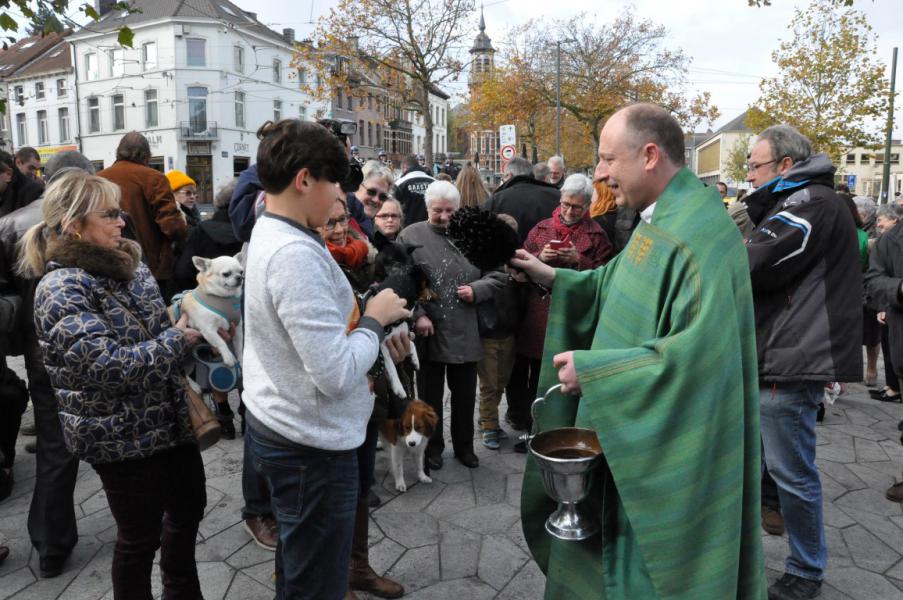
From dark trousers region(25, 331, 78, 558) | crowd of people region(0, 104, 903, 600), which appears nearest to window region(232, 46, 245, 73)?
crowd of people region(0, 104, 903, 600)

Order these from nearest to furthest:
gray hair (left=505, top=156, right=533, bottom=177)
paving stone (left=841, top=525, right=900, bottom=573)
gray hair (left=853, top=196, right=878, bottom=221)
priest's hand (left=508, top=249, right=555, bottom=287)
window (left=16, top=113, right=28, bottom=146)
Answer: priest's hand (left=508, top=249, right=555, bottom=287) < paving stone (left=841, top=525, right=900, bottom=573) < gray hair (left=505, top=156, right=533, bottom=177) < gray hair (left=853, top=196, right=878, bottom=221) < window (left=16, top=113, right=28, bottom=146)

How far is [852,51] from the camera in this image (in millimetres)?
22250

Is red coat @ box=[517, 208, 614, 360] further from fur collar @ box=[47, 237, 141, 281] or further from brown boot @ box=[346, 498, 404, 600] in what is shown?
fur collar @ box=[47, 237, 141, 281]

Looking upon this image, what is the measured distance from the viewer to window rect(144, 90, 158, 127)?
39.9 m

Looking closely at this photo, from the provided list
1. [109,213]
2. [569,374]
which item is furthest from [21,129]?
[569,374]

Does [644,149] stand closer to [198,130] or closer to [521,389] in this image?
[521,389]

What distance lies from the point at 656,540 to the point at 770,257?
172cm

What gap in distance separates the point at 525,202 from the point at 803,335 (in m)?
2.85

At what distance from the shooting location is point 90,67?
1634 inches

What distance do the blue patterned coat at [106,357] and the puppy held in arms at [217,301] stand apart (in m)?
1.34

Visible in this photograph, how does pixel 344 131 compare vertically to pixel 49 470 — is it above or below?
above

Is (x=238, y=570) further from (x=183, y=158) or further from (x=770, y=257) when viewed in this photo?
(x=183, y=158)

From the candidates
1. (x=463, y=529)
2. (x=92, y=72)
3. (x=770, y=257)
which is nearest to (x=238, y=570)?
(x=463, y=529)

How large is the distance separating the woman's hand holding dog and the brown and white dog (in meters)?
2.18
